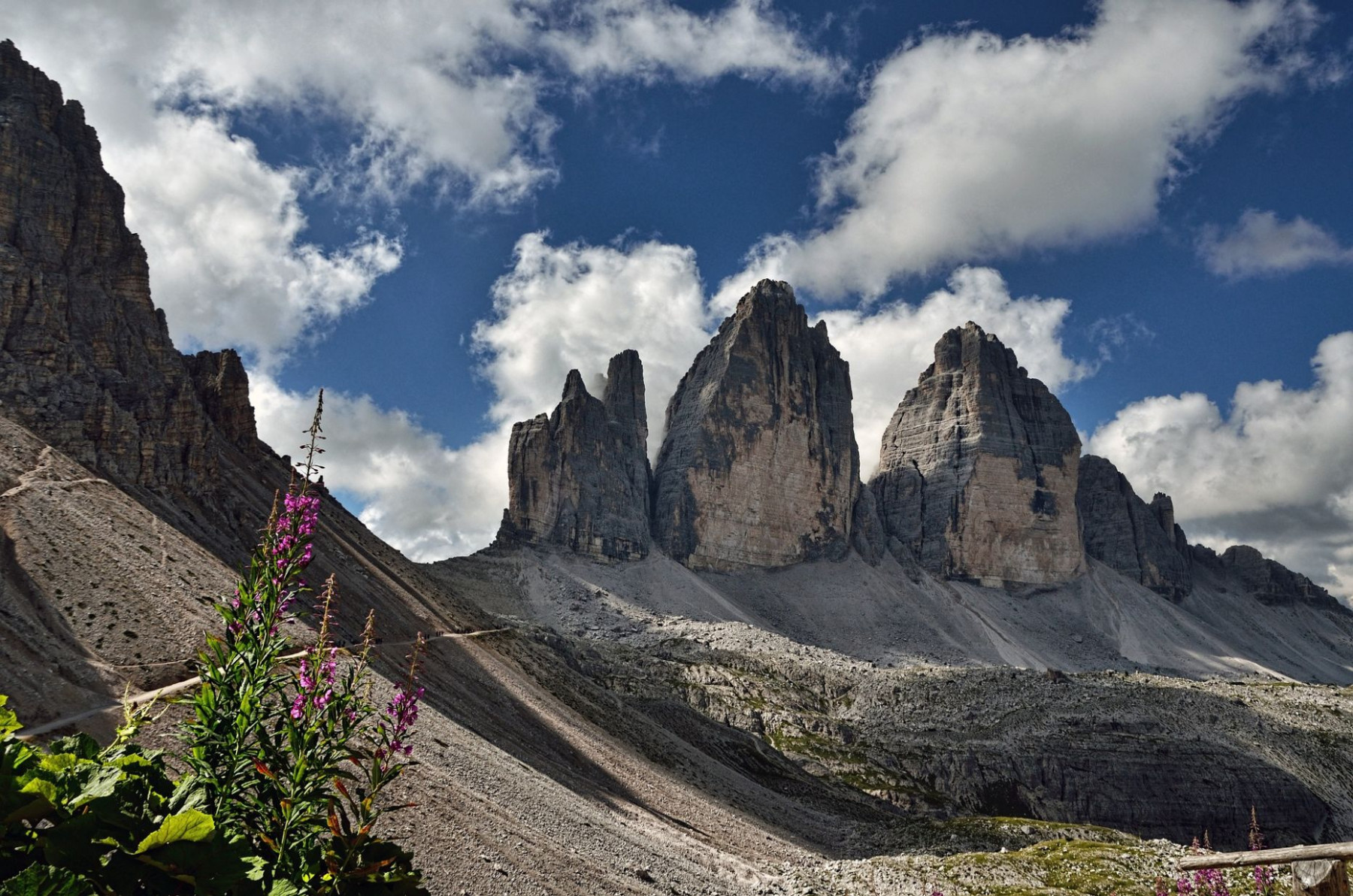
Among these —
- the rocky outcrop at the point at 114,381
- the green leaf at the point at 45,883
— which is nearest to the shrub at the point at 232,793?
the green leaf at the point at 45,883

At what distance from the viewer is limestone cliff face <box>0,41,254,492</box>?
71250 millimetres

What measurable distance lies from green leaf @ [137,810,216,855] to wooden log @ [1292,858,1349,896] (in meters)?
7.16

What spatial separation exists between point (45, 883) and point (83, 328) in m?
92.9

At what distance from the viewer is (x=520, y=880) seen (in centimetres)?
3925

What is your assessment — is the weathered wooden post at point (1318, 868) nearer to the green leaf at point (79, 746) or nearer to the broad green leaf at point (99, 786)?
the broad green leaf at point (99, 786)

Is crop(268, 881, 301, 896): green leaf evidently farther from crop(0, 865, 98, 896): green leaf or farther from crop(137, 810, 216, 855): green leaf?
crop(0, 865, 98, 896): green leaf

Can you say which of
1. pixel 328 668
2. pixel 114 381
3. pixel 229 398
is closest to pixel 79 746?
pixel 328 668

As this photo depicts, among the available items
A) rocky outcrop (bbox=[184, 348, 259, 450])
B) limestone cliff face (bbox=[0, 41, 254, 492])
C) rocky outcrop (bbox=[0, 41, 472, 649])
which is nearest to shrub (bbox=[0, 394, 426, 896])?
rocky outcrop (bbox=[0, 41, 472, 649])

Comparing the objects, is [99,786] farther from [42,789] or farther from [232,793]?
[232,793]

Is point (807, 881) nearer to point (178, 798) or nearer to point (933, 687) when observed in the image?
point (178, 798)

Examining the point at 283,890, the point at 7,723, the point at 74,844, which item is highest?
the point at 7,723

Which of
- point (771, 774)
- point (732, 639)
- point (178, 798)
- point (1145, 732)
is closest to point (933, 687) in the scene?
point (1145, 732)

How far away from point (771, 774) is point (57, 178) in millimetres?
90294

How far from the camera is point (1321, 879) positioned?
6.75 meters
